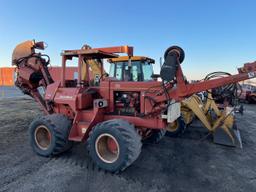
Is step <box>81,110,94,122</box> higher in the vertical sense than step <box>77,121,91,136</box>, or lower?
higher

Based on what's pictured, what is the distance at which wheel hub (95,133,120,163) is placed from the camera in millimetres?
3349

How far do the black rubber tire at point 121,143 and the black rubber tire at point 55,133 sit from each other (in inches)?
31.4

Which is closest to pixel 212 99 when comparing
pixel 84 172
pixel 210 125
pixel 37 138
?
pixel 210 125

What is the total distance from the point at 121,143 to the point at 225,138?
326 centimetres

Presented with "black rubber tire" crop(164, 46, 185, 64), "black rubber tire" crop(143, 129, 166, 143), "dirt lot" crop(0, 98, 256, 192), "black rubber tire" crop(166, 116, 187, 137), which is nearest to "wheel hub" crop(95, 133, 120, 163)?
"dirt lot" crop(0, 98, 256, 192)

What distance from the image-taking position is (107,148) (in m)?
3.54

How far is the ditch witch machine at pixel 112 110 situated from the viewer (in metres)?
3.19

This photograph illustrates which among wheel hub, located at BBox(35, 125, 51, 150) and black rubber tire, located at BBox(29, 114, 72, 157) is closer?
black rubber tire, located at BBox(29, 114, 72, 157)

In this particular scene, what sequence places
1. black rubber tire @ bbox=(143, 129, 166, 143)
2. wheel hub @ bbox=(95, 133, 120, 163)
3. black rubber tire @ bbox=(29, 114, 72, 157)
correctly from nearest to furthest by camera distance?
1. wheel hub @ bbox=(95, 133, 120, 163)
2. black rubber tire @ bbox=(29, 114, 72, 157)
3. black rubber tire @ bbox=(143, 129, 166, 143)

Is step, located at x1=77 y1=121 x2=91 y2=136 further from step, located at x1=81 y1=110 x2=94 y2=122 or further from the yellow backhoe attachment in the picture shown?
the yellow backhoe attachment

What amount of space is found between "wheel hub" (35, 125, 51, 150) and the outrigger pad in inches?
162

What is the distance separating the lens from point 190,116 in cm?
608

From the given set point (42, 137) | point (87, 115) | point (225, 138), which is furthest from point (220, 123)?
point (42, 137)

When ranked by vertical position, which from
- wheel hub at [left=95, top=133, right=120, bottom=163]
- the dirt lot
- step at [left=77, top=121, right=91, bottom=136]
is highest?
step at [left=77, top=121, right=91, bottom=136]
